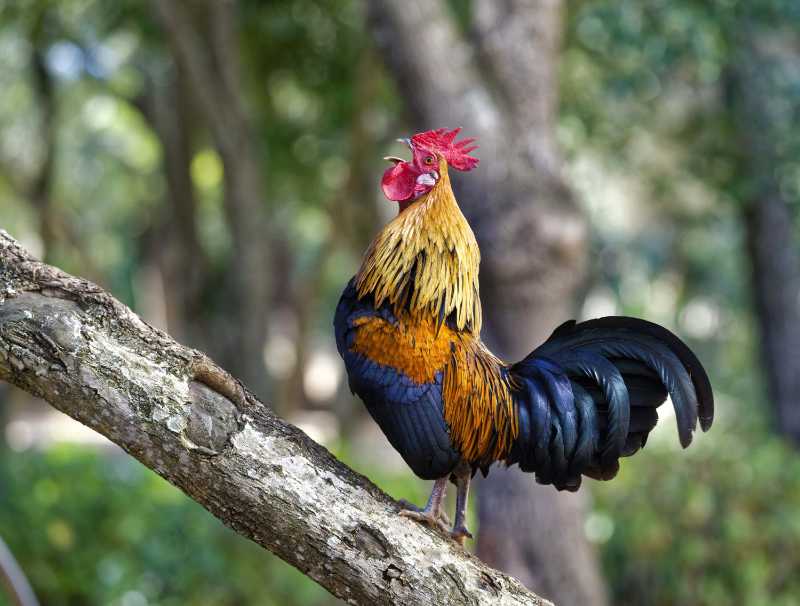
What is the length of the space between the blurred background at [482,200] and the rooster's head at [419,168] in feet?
7.23

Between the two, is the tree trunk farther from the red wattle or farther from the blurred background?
the red wattle

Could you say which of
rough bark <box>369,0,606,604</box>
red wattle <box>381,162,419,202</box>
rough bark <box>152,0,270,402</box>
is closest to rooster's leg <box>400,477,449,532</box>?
red wattle <box>381,162,419,202</box>

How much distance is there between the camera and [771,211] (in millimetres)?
7438

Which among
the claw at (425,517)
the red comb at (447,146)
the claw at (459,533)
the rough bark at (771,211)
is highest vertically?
the rough bark at (771,211)

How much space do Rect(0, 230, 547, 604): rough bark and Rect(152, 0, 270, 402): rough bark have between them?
13.7 feet

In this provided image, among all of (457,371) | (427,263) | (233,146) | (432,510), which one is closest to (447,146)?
(427,263)

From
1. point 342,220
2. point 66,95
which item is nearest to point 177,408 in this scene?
point 342,220

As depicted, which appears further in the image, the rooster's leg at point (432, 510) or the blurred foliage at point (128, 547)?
the blurred foliage at point (128, 547)

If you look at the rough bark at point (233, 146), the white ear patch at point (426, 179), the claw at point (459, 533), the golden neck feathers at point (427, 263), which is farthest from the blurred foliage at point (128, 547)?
the white ear patch at point (426, 179)

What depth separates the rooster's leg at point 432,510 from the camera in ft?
6.92

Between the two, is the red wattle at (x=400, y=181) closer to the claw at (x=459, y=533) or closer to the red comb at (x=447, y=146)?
the red comb at (x=447, y=146)

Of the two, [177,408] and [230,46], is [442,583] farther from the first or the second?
[230,46]

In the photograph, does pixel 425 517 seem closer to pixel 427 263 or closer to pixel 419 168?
pixel 427 263

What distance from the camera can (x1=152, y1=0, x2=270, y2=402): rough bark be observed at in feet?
19.5
